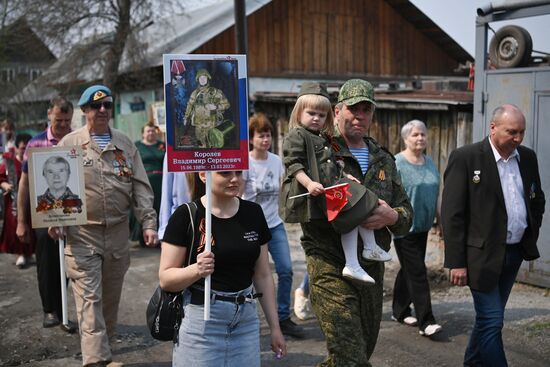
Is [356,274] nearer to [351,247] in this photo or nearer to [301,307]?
[351,247]

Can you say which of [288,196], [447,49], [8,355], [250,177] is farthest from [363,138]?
[447,49]

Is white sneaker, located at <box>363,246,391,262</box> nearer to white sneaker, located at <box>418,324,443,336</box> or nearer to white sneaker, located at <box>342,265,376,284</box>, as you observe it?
white sneaker, located at <box>342,265,376,284</box>

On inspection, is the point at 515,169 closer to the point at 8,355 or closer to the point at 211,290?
the point at 211,290

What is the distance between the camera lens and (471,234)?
443 cm

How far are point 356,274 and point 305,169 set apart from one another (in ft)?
2.15

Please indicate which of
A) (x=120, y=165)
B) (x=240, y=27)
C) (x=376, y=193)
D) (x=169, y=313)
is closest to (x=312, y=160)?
Result: (x=376, y=193)

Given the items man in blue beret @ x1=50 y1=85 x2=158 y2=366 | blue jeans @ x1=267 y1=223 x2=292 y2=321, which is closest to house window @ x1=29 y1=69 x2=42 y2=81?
blue jeans @ x1=267 y1=223 x2=292 y2=321

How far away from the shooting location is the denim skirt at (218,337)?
326 cm

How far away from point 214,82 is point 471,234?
6.90ft

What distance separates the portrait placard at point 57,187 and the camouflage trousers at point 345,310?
2.11 metres

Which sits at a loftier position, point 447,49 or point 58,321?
point 447,49

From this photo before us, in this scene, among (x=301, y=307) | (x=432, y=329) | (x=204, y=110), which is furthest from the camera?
(x=301, y=307)

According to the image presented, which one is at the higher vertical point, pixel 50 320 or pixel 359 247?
pixel 359 247

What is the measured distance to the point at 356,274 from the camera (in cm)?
360
